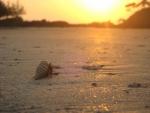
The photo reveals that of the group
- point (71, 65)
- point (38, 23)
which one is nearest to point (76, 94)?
point (71, 65)

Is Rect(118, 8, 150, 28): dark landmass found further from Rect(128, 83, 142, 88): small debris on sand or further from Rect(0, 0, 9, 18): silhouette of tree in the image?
Rect(128, 83, 142, 88): small debris on sand

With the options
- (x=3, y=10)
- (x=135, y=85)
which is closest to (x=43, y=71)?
(x=135, y=85)

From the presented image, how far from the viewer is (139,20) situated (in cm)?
7081

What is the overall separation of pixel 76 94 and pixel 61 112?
1.44m

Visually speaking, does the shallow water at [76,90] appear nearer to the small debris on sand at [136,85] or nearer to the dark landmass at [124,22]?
the small debris on sand at [136,85]

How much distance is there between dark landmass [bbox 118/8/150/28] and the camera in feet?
226

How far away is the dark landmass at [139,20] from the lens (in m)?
68.9

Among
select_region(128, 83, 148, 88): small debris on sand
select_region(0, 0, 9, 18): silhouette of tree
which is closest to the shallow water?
select_region(128, 83, 148, 88): small debris on sand

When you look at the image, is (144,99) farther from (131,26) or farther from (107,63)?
(131,26)

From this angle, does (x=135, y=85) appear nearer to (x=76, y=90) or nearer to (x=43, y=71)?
(x=76, y=90)

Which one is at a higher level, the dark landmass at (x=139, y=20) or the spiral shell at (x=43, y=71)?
the spiral shell at (x=43, y=71)

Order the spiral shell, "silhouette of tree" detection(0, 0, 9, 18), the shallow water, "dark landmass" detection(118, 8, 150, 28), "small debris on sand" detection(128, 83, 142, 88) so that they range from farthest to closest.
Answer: "dark landmass" detection(118, 8, 150, 28) < "silhouette of tree" detection(0, 0, 9, 18) < the spiral shell < "small debris on sand" detection(128, 83, 142, 88) < the shallow water

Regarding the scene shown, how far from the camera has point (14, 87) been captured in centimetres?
990

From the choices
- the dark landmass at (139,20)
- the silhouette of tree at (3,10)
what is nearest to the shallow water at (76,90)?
the silhouette of tree at (3,10)
